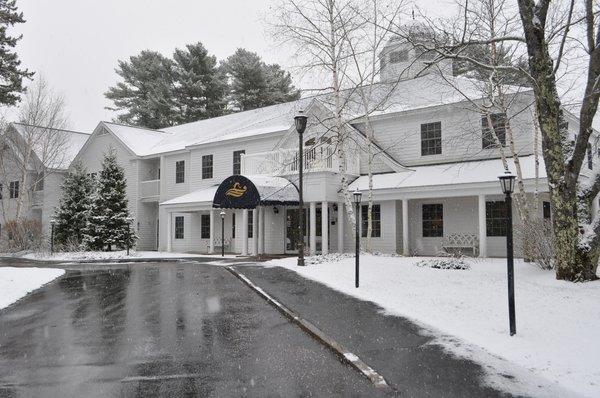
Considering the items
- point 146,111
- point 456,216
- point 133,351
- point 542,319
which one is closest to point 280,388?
point 133,351

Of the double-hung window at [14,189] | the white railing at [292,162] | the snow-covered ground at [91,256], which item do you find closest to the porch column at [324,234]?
the white railing at [292,162]

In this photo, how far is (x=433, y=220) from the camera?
66.5 ft

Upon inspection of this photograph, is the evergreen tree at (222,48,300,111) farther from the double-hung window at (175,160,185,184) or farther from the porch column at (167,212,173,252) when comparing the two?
the porch column at (167,212,173,252)

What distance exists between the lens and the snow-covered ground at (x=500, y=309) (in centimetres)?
553

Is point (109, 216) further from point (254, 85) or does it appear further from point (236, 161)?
point (254, 85)

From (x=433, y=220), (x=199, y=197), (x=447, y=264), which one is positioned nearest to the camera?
(x=447, y=264)

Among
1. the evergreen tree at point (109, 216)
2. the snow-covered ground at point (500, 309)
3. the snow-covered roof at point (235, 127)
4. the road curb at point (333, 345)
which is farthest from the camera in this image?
the snow-covered roof at point (235, 127)

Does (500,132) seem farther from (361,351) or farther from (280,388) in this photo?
(280,388)

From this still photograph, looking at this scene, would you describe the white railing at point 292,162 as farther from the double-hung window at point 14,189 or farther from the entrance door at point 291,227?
the double-hung window at point 14,189

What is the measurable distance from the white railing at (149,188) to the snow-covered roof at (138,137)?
1874 millimetres

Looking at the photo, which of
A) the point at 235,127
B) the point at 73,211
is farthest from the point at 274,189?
the point at 73,211

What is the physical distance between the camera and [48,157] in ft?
112

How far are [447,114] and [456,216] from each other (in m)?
4.27

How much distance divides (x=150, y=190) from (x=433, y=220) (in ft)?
58.7
